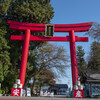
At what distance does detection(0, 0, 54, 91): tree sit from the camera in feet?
42.5

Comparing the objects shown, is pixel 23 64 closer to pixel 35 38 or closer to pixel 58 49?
pixel 35 38

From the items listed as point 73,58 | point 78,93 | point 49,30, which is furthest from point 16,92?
point 49,30

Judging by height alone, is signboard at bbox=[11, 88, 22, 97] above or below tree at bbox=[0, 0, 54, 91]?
below

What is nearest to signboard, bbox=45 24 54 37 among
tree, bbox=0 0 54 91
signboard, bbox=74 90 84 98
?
tree, bbox=0 0 54 91

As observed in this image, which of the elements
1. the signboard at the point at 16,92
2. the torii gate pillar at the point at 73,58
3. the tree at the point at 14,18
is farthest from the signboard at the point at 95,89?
the tree at the point at 14,18

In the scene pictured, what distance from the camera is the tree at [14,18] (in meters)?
13.0

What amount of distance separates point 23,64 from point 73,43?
15.1 ft

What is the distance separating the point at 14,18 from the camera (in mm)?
15188

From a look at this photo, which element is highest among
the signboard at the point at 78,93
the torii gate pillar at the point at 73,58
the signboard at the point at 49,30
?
the signboard at the point at 49,30

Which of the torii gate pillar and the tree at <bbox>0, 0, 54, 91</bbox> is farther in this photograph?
the tree at <bbox>0, 0, 54, 91</bbox>

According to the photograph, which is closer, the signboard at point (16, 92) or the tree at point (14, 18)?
the signboard at point (16, 92)

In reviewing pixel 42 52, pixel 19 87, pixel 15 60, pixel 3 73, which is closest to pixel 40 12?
pixel 42 52

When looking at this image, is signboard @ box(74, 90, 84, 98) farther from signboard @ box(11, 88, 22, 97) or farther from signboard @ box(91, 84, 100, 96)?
signboard @ box(11, 88, 22, 97)

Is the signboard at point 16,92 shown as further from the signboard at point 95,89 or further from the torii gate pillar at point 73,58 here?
the signboard at point 95,89
